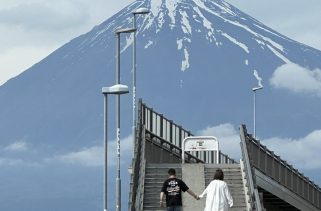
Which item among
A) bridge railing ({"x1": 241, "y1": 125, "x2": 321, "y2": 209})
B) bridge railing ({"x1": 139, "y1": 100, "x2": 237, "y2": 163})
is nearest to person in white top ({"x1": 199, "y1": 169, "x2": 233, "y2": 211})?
bridge railing ({"x1": 241, "y1": 125, "x2": 321, "y2": 209})

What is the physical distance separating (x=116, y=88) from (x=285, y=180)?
1412 centimetres

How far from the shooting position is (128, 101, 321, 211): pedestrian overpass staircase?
111 ft

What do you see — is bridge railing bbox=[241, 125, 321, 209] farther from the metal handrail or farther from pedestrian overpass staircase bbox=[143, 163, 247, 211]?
pedestrian overpass staircase bbox=[143, 163, 247, 211]

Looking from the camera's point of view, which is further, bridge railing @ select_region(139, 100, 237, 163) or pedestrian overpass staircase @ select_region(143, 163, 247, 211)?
bridge railing @ select_region(139, 100, 237, 163)

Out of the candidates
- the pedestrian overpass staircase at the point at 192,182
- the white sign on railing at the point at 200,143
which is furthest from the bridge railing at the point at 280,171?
the pedestrian overpass staircase at the point at 192,182

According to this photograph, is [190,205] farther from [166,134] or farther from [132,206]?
[166,134]

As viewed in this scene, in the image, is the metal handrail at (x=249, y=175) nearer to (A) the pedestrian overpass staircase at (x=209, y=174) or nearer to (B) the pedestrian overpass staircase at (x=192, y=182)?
(A) the pedestrian overpass staircase at (x=209, y=174)

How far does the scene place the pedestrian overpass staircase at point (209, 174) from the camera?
34.0 m

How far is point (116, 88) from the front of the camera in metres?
37.3

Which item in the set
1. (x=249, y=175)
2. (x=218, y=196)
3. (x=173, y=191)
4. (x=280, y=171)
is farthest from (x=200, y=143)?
(x=218, y=196)

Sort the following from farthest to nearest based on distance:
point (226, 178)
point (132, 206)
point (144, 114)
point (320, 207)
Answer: point (320, 207), point (144, 114), point (226, 178), point (132, 206)

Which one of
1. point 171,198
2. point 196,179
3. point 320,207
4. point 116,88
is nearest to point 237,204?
point 196,179

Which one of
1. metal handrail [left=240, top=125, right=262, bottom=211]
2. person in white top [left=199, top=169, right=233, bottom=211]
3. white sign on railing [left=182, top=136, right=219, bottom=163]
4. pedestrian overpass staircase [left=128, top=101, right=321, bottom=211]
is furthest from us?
white sign on railing [left=182, top=136, right=219, bottom=163]

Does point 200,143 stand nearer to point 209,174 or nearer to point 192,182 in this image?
point 209,174
